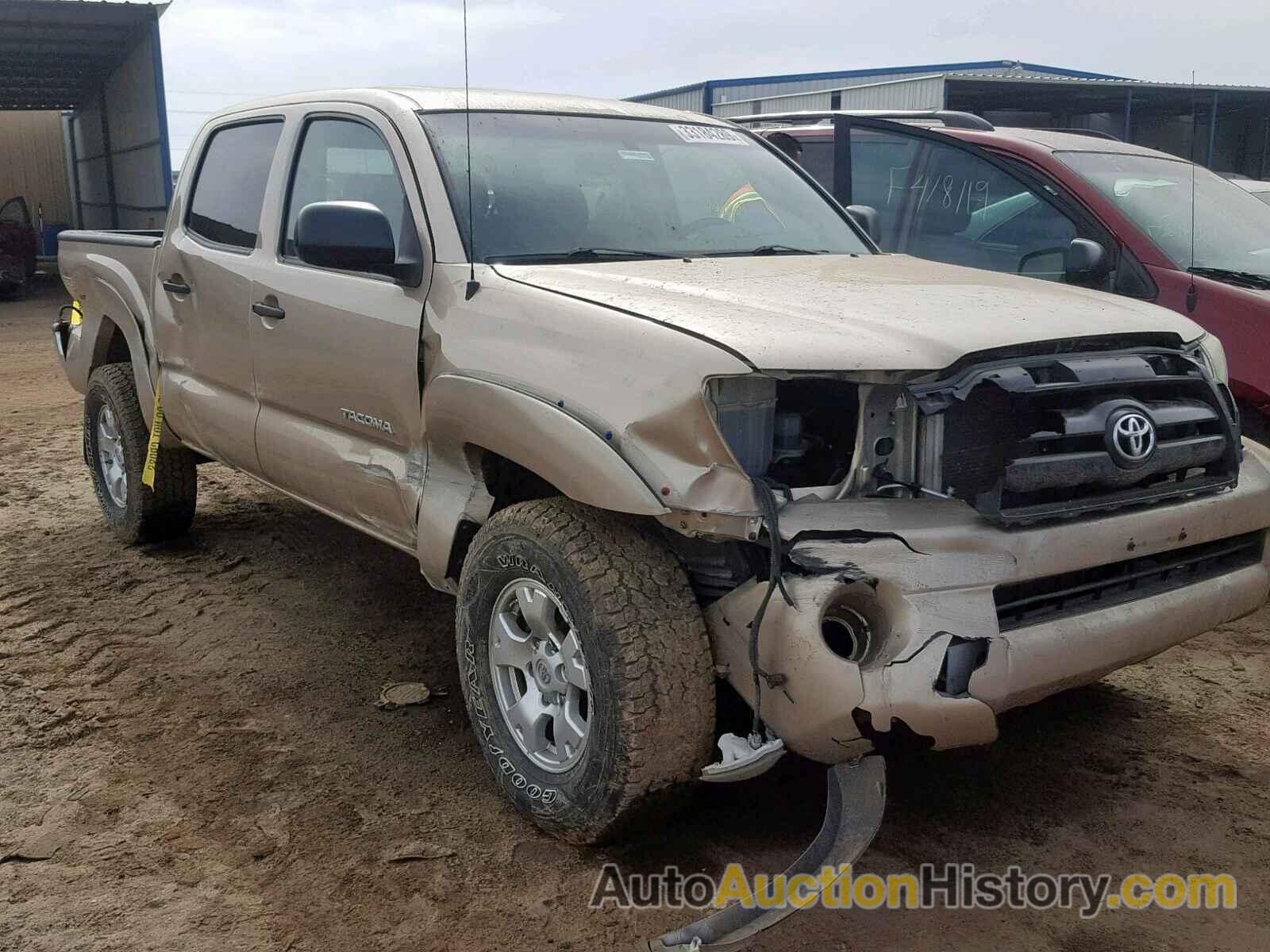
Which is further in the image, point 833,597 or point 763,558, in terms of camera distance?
point 763,558

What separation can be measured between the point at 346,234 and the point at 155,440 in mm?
2262

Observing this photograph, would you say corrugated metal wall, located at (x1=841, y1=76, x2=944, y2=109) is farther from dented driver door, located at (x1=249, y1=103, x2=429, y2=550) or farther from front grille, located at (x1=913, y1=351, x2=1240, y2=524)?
front grille, located at (x1=913, y1=351, x2=1240, y2=524)

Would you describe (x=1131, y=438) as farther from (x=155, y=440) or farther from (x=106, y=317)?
(x=106, y=317)

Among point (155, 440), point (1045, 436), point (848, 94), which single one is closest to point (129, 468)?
point (155, 440)

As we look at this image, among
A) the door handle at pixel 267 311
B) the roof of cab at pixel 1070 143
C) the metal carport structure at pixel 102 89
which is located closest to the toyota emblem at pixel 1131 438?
the door handle at pixel 267 311

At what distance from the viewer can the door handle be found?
3.99 metres

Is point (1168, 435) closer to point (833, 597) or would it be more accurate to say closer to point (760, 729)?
point (833, 597)

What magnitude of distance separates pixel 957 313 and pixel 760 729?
1089 mm

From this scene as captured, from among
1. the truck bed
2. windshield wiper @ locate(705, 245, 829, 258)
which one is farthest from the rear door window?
windshield wiper @ locate(705, 245, 829, 258)

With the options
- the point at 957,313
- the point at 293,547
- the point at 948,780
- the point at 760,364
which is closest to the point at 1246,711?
the point at 948,780

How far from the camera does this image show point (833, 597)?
2473 millimetres

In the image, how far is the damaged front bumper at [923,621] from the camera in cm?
248

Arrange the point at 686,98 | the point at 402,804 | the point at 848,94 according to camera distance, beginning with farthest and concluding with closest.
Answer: the point at 686,98, the point at 848,94, the point at 402,804

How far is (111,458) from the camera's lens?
5738 millimetres
